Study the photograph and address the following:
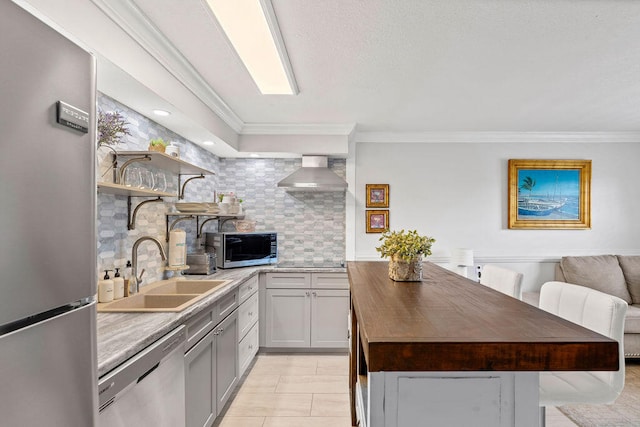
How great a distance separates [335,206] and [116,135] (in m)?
2.61

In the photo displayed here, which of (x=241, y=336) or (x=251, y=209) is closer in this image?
(x=241, y=336)

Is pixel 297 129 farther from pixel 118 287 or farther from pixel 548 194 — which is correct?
pixel 548 194

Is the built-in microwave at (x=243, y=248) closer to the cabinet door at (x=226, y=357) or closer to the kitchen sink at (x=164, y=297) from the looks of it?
the kitchen sink at (x=164, y=297)

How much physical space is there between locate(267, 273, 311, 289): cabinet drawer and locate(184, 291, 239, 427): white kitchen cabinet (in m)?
0.94

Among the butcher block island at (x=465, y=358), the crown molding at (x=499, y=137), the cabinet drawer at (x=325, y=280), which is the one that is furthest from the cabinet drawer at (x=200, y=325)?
the crown molding at (x=499, y=137)

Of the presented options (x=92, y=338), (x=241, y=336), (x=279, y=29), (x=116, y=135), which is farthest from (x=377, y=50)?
(x=241, y=336)

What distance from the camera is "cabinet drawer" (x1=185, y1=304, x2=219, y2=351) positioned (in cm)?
192

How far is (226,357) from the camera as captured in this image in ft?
8.48

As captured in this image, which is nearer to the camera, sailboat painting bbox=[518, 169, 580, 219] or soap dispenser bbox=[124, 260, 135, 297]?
soap dispenser bbox=[124, 260, 135, 297]

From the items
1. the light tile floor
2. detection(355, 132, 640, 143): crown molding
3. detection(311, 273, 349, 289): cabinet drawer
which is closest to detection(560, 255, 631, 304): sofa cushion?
detection(355, 132, 640, 143): crown molding

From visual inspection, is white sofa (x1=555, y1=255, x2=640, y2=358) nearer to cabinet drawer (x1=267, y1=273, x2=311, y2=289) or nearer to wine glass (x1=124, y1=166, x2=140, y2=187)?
cabinet drawer (x1=267, y1=273, x2=311, y2=289)

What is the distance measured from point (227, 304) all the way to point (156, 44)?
70.4 inches

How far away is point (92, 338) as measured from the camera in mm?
941

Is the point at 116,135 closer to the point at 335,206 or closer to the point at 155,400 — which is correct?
the point at 155,400
